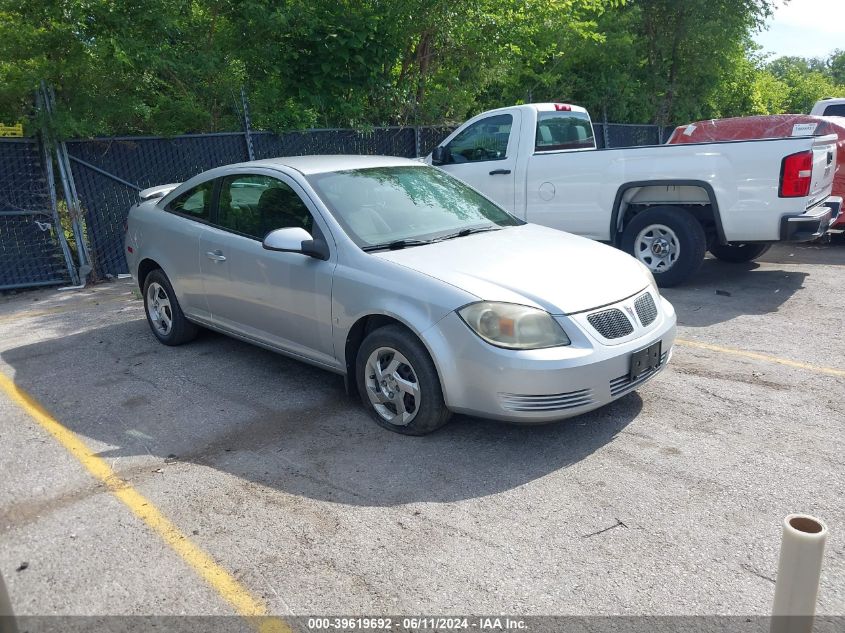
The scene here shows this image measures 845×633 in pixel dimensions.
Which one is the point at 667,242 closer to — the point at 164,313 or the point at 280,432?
the point at 280,432

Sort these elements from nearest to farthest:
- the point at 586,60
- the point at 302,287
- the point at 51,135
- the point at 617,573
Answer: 1. the point at 617,573
2. the point at 302,287
3. the point at 51,135
4. the point at 586,60

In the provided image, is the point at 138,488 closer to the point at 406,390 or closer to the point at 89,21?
the point at 406,390

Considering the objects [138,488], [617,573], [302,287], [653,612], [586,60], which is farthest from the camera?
[586,60]

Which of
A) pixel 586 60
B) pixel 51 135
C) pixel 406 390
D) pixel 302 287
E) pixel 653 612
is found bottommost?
pixel 653 612

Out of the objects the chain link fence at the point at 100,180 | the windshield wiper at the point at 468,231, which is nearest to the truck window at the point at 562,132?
the chain link fence at the point at 100,180

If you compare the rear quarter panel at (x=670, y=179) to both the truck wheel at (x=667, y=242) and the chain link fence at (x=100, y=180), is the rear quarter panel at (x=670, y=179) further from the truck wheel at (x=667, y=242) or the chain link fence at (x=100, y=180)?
the chain link fence at (x=100, y=180)

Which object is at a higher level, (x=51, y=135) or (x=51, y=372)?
(x=51, y=135)

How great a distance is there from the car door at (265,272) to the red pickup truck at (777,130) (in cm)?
633

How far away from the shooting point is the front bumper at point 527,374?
386 centimetres

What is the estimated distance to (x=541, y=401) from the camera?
12.8 feet

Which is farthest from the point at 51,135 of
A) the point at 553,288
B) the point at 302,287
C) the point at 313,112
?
the point at 553,288

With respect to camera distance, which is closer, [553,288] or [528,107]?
[553,288]

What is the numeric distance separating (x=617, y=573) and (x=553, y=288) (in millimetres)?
1681

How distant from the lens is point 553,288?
4133mm
